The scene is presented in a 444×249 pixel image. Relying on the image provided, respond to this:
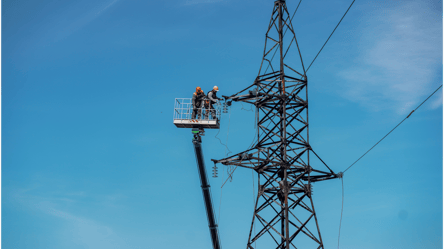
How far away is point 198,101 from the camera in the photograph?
31.3 metres

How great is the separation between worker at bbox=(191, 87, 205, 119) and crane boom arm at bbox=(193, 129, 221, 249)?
1172 mm

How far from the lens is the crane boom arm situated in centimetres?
3092

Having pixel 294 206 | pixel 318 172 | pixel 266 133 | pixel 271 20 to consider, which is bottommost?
pixel 294 206

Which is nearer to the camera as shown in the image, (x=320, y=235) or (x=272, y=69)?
(x=320, y=235)

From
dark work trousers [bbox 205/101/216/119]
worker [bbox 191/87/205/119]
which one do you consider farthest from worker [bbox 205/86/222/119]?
worker [bbox 191/87/205/119]

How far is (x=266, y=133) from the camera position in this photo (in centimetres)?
2855

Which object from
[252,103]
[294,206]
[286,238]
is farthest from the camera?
[252,103]

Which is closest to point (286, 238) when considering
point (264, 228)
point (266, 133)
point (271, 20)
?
point (264, 228)

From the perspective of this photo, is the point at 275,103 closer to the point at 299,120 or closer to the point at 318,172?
the point at 299,120

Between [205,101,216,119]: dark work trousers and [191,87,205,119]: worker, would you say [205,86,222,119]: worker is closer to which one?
[205,101,216,119]: dark work trousers

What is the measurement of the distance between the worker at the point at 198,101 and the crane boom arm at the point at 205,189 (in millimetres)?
1172

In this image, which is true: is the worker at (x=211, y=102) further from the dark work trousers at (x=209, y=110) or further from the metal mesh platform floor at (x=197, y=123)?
the metal mesh platform floor at (x=197, y=123)

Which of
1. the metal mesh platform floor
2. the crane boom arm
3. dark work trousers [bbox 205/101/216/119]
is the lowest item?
the crane boom arm

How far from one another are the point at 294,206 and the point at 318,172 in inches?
104
